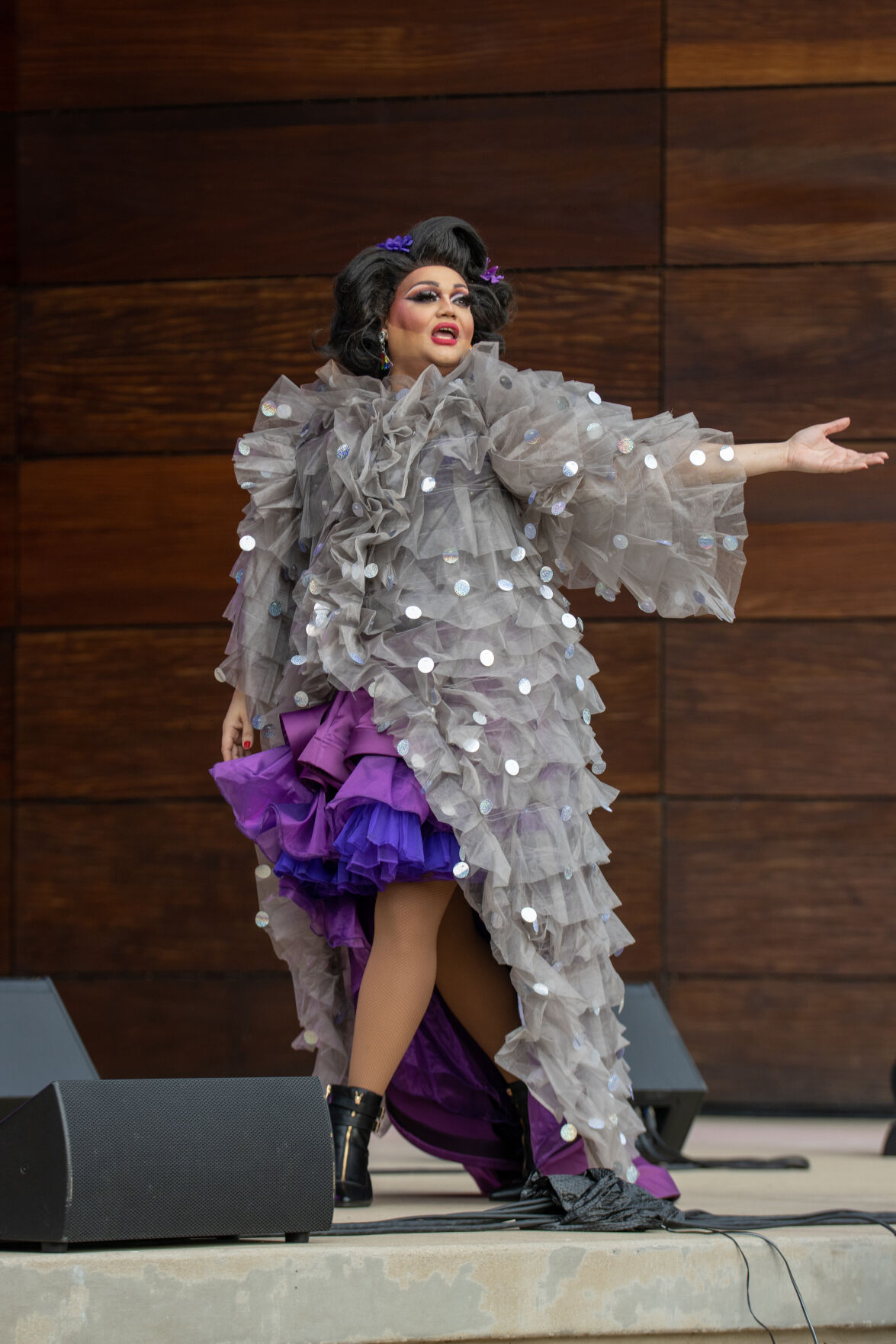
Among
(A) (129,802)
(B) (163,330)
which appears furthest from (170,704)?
(B) (163,330)

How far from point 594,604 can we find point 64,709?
152 cm

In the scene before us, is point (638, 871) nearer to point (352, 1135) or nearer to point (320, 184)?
point (352, 1135)

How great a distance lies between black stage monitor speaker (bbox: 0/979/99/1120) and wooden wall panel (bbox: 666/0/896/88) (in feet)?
9.81

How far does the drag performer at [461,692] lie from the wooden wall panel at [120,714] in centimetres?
174

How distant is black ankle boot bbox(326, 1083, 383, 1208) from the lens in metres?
2.40

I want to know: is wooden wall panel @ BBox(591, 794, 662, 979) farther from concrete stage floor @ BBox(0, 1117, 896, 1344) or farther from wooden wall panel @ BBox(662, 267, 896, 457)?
concrete stage floor @ BBox(0, 1117, 896, 1344)

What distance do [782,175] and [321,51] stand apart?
4.43ft

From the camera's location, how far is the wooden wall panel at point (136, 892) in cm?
434

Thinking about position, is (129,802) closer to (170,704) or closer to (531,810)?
(170,704)

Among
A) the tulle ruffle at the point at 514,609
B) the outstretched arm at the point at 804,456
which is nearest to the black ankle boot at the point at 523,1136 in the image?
the tulle ruffle at the point at 514,609

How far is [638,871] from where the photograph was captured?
168 inches

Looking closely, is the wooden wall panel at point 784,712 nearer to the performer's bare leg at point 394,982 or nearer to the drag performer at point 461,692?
the drag performer at point 461,692

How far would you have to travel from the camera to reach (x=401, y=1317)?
178 cm

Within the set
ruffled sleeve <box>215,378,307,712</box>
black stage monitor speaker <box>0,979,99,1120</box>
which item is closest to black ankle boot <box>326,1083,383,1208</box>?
black stage monitor speaker <box>0,979,99,1120</box>
